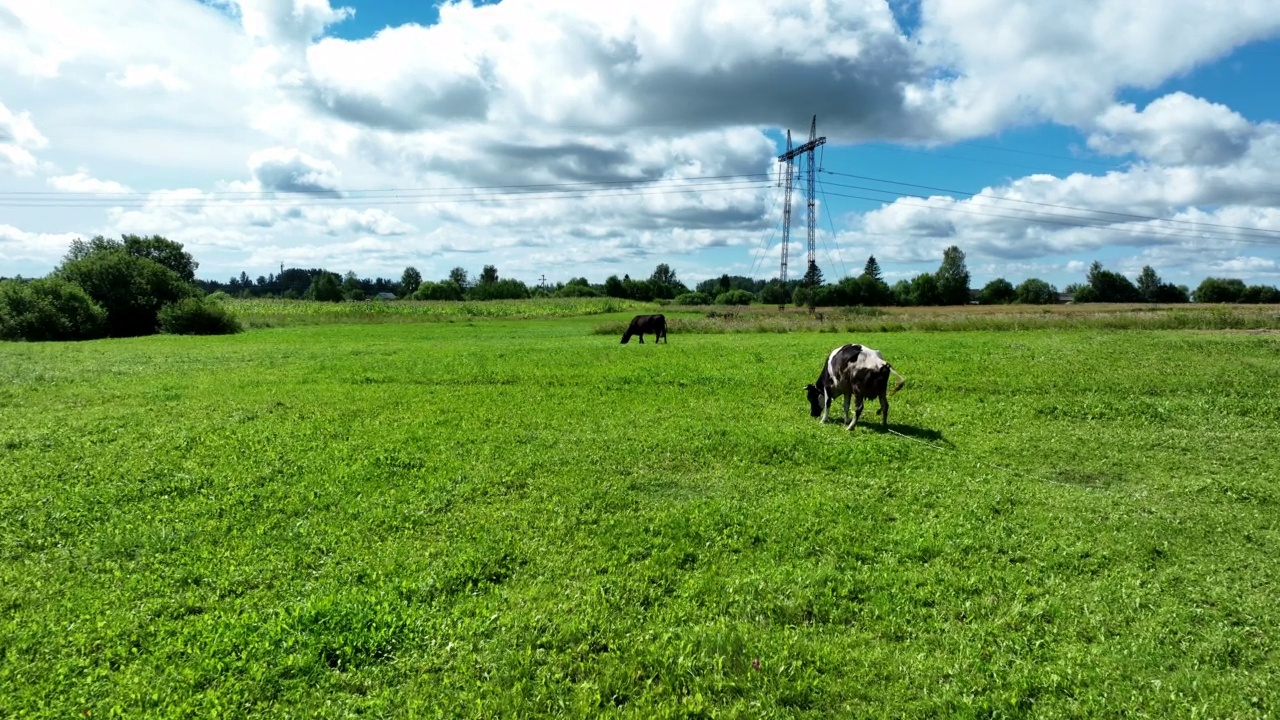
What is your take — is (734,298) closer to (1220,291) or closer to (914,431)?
(1220,291)

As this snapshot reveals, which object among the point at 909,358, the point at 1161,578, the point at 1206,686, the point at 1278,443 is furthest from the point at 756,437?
the point at 909,358

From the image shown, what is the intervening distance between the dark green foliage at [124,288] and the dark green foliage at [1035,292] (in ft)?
423

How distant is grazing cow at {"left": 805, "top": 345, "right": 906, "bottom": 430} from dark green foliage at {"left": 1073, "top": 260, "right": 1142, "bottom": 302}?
126m

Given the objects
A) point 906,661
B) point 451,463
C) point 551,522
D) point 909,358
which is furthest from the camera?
point 909,358

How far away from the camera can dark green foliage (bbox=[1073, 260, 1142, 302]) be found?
119m

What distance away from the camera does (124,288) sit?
56781 mm

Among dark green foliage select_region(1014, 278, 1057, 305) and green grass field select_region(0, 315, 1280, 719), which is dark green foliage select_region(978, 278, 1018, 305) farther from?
green grass field select_region(0, 315, 1280, 719)

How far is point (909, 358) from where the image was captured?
24609 millimetres

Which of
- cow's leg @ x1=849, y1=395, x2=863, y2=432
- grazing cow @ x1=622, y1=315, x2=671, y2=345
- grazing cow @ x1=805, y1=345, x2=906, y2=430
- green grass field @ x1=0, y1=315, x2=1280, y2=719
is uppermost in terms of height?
grazing cow @ x1=622, y1=315, x2=671, y2=345

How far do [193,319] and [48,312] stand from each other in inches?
353

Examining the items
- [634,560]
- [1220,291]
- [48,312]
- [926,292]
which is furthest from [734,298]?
[634,560]

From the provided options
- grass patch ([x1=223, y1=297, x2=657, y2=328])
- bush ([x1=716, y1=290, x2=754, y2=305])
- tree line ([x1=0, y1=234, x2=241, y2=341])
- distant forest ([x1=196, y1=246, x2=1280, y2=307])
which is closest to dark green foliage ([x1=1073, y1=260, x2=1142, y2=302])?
distant forest ([x1=196, y1=246, x2=1280, y2=307])

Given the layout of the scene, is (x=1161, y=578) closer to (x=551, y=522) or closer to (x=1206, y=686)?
(x=1206, y=686)

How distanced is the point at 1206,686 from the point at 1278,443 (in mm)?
11675
